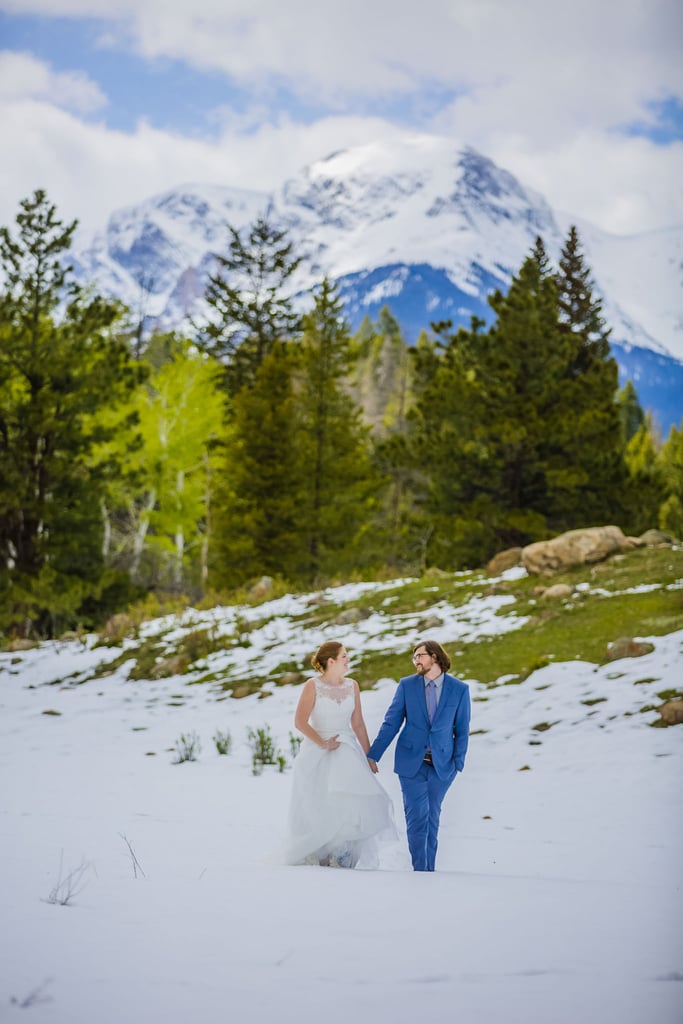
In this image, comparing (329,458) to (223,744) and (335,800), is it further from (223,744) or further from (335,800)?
(335,800)

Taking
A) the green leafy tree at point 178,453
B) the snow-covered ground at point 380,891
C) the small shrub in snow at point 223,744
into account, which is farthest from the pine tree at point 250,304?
the snow-covered ground at point 380,891

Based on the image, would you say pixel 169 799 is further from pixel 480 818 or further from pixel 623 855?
pixel 623 855

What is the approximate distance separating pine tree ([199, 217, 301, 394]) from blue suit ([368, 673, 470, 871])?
30.3 m

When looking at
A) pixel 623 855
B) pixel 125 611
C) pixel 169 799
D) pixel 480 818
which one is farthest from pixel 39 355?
pixel 623 855

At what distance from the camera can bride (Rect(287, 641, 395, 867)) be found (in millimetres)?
4977

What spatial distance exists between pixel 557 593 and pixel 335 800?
366 inches

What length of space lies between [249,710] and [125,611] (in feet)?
39.1

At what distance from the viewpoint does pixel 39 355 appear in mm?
19656

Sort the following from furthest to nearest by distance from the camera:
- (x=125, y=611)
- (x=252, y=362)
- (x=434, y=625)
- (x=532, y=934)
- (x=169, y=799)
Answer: (x=252, y=362)
(x=125, y=611)
(x=434, y=625)
(x=169, y=799)
(x=532, y=934)

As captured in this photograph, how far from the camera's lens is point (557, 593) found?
1355cm

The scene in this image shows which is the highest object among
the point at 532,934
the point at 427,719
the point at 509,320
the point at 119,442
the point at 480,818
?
the point at 509,320

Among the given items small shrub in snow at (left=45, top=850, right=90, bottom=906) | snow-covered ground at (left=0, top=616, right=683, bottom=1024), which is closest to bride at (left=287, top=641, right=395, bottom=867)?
snow-covered ground at (left=0, top=616, right=683, bottom=1024)

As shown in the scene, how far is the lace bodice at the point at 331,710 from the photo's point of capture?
17.0 ft

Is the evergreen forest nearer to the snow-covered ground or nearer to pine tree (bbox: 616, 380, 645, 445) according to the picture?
the snow-covered ground
